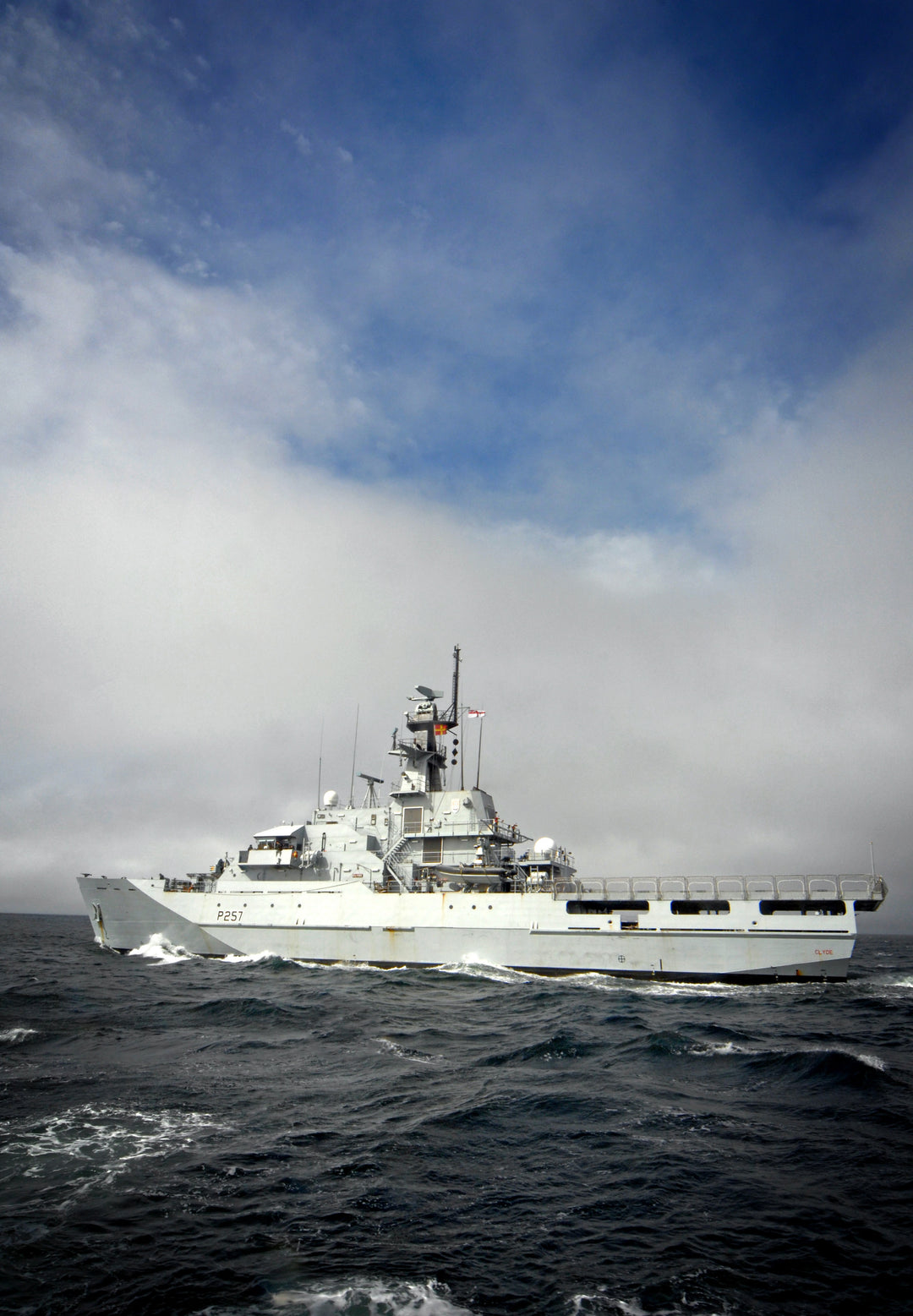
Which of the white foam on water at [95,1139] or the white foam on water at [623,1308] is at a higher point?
the white foam on water at [623,1308]

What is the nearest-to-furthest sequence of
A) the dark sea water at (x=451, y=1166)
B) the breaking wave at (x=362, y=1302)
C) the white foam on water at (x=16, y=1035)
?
the breaking wave at (x=362, y=1302) → the dark sea water at (x=451, y=1166) → the white foam on water at (x=16, y=1035)

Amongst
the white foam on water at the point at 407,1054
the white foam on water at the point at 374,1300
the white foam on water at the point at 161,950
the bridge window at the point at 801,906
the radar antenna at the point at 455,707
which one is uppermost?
the radar antenna at the point at 455,707

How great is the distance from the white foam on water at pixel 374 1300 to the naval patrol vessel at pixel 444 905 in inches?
948

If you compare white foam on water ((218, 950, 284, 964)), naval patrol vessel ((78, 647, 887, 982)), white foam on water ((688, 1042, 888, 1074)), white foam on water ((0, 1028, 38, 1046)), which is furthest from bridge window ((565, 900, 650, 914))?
white foam on water ((0, 1028, 38, 1046))

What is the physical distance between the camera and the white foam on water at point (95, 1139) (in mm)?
9422

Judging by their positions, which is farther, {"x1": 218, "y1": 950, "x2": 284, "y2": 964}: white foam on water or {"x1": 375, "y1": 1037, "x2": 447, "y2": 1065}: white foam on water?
{"x1": 218, "y1": 950, "x2": 284, "y2": 964}: white foam on water

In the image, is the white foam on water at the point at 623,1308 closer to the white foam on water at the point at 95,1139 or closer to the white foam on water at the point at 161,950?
the white foam on water at the point at 95,1139

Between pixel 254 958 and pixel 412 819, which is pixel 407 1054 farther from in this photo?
pixel 254 958

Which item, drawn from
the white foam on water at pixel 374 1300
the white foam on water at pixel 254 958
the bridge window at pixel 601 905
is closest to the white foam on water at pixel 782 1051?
the white foam on water at pixel 374 1300

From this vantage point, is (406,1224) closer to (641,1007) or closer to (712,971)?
(641,1007)

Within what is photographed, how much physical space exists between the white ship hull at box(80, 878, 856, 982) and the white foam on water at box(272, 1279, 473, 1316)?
949 inches

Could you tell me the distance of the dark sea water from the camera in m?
6.94

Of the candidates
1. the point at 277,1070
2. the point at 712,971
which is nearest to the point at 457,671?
the point at 712,971

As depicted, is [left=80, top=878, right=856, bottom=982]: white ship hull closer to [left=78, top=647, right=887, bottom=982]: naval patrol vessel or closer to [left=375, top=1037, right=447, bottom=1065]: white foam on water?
[left=78, top=647, right=887, bottom=982]: naval patrol vessel
